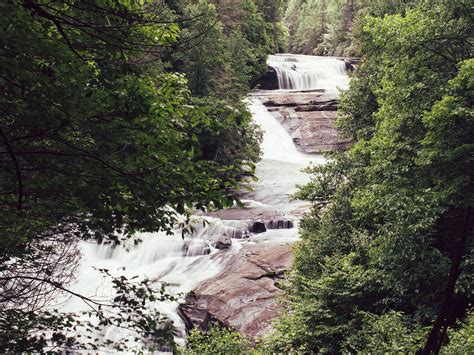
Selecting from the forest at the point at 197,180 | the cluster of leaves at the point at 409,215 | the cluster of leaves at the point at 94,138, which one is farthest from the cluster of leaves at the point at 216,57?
the cluster of leaves at the point at 94,138

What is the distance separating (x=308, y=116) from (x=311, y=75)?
8.94 m

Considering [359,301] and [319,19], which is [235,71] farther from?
[319,19]

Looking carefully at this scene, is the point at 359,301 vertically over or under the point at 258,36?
under

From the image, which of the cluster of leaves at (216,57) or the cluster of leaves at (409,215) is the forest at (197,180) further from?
the cluster of leaves at (216,57)

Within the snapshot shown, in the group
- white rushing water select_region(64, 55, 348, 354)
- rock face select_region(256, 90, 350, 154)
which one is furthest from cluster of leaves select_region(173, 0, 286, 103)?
white rushing water select_region(64, 55, 348, 354)

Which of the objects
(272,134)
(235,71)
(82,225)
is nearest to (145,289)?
(82,225)

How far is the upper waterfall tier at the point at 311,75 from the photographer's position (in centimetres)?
4122

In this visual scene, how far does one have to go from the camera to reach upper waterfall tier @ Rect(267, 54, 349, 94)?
4122cm

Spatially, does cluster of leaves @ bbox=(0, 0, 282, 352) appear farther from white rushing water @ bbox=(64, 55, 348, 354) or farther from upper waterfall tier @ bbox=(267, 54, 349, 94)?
upper waterfall tier @ bbox=(267, 54, 349, 94)

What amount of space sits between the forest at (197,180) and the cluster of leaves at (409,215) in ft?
0.16

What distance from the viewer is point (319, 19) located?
2776 inches

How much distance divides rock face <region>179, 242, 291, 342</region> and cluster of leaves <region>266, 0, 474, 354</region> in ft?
3.19

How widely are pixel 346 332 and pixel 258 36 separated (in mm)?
41894

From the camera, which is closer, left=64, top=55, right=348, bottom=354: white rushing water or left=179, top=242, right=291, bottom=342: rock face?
left=179, top=242, right=291, bottom=342: rock face
